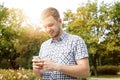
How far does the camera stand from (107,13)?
44906 mm

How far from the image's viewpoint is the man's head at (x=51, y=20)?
3270 millimetres

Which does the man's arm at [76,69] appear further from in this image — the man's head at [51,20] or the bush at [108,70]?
the bush at [108,70]

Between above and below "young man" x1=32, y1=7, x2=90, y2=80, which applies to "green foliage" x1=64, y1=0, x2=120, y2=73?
above

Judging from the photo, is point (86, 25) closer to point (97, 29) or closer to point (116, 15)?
point (97, 29)

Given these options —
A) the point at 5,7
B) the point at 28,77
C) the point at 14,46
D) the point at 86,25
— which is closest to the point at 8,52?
the point at 14,46

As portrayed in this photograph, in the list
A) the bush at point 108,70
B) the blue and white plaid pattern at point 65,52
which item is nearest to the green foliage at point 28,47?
the bush at point 108,70

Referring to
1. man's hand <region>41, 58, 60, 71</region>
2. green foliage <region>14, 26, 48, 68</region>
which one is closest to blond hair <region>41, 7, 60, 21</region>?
man's hand <region>41, 58, 60, 71</region>

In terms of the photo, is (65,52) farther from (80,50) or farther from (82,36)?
(82,36)

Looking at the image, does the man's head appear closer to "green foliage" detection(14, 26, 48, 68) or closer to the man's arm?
the man's arm

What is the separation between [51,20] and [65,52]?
0.33 metres

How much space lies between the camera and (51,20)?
327cm

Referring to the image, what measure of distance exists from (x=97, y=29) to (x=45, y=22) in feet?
136

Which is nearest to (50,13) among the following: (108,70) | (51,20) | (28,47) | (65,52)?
(51,20)

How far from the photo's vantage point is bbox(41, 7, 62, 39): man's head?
3.27 m
